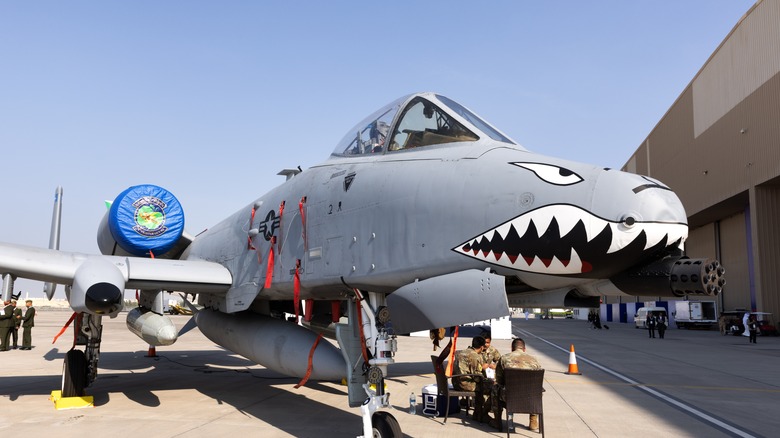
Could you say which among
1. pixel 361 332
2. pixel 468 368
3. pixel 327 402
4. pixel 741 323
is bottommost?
pixel 327 402

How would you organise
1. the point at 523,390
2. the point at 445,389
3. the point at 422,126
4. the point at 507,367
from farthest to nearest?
the point at 445,389, the point at 507,367, the point at 523,390, the point at 422,126

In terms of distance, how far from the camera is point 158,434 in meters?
6.95

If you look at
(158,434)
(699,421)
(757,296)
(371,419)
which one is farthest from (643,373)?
(757,296)

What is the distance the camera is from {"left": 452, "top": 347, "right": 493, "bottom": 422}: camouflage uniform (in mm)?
7961

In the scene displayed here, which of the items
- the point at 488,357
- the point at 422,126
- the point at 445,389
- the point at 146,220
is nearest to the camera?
the point at 422,126

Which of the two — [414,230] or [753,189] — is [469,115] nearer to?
[414,230]

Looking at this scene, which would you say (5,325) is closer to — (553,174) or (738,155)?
A: (553,174)

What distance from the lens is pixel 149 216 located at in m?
11.1

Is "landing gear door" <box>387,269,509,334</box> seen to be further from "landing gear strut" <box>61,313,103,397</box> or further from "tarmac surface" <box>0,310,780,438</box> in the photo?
"landing gear strut" <box>61,313,103,397</box>

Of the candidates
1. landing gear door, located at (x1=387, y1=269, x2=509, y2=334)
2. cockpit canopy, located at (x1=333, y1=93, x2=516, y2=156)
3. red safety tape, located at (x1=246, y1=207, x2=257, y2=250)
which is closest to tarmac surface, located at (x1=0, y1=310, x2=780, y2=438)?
landing gear door, located at (x1=387, y1=269, x2=509, y2=334)

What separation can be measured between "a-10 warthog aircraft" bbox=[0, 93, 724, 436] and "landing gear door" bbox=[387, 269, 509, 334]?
0.01 metres

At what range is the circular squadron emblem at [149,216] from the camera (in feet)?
35.8

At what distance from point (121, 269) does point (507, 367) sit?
5664 millimetres

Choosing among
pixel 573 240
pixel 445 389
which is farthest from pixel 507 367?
pixel 573 240
